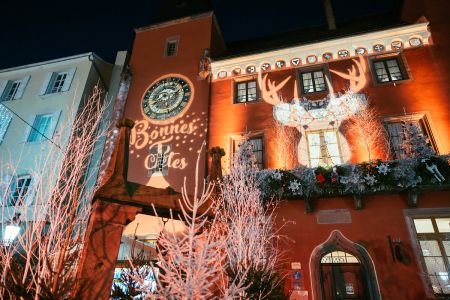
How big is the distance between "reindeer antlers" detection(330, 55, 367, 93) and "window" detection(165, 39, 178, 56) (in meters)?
8.09

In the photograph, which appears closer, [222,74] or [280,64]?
[280,64]

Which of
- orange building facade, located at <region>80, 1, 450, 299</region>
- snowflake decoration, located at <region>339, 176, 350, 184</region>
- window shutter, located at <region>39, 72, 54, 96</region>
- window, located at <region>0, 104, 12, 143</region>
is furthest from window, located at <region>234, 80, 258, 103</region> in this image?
window, located at <region>0, 104, 12, 143</region>

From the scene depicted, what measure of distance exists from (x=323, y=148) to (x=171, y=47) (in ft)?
32.2

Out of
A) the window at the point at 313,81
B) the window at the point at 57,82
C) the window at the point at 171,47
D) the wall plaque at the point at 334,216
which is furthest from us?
the window at the point at 57,82

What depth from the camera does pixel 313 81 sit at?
12.5m

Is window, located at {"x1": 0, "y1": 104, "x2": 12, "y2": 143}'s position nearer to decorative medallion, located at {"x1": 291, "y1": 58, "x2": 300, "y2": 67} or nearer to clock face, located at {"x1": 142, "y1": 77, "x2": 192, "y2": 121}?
clock face, located at {"x1": 142, "y1": 77, "x2": 192, "y2": 121}

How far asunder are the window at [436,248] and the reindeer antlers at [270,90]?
657 cm

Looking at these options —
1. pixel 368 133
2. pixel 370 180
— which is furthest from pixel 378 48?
pixel 370 180

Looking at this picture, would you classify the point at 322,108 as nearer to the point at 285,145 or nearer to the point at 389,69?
the point at 285,145

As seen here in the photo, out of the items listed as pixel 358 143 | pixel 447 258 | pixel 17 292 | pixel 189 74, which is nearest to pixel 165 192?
pixel 17 292

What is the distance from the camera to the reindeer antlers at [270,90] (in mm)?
12467

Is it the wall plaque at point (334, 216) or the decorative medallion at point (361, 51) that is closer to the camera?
the wall plaque at point (334, 216)

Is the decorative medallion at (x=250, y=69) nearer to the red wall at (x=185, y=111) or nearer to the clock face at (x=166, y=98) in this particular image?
the red wall at (x=185, y=111)

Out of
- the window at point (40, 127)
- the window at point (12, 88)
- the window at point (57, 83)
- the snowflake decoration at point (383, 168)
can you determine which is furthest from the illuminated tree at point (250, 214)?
the window at point (12, 88)
